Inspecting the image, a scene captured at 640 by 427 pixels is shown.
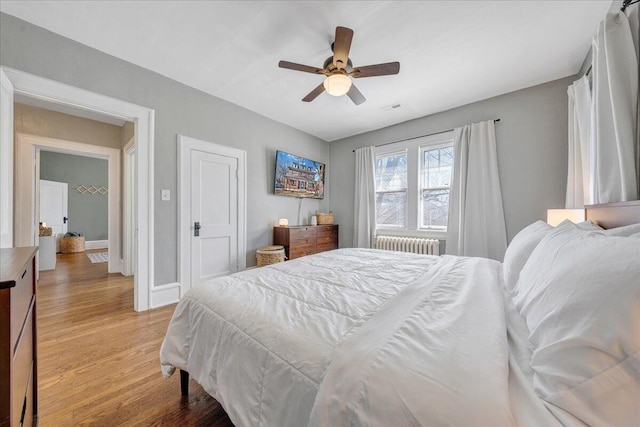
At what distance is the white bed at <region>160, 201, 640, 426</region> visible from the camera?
0.50 metres

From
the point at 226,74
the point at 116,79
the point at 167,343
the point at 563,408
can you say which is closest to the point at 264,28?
the point at 226,74

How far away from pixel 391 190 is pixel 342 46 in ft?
9.02

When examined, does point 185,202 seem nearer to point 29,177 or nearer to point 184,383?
point 184,383

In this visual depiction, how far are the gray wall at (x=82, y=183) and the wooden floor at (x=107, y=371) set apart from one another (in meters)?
4.80

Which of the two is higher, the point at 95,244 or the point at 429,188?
the point at 429,188

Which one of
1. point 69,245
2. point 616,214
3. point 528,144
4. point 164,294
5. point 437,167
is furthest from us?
point 69,245

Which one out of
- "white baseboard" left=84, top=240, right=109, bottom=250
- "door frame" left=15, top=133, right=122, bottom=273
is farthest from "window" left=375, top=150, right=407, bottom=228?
"white baseboard" left=84, top=240, right=109, bottom=250

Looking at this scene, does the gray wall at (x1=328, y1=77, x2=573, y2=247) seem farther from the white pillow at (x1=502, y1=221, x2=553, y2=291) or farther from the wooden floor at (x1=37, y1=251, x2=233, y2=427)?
the wooden floor at (x1=37, y1=251, x2=233, y2=427)

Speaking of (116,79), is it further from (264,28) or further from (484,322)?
(484,322)

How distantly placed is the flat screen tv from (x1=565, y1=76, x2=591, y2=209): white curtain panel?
347cm

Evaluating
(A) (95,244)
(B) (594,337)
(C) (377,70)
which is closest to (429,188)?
(C) (377,70)

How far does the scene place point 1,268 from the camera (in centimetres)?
72

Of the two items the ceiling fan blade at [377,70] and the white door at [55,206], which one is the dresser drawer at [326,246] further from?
the white door at [55,206]

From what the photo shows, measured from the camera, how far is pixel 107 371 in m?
1.58
